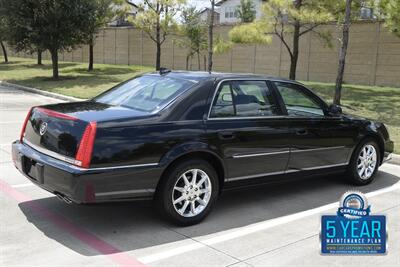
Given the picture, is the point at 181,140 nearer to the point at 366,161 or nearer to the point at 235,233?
the point at 235,233

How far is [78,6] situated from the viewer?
22219 mm

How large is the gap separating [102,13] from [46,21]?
13.1 feet

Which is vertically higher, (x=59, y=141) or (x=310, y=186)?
(x=59, y=141)

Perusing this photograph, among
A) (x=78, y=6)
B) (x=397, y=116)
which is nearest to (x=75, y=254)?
(x=397, y=116)

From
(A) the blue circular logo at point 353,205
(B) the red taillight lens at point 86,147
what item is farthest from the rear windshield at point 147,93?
(A) the blue circular logo at point 353,205

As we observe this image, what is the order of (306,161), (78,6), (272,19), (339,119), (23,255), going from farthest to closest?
(78,6) < (272,19) < (339,119) < (306,161) < (23,255)

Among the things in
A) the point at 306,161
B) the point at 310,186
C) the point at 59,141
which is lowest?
the point at 310,186

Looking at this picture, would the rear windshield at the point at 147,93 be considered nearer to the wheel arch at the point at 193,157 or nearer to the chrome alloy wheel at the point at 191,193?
the wheel arch at the point at 193,157

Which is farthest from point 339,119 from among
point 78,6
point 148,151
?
point 78,6

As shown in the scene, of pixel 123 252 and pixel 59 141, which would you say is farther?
pixel 59 141

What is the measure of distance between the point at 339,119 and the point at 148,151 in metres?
2.87

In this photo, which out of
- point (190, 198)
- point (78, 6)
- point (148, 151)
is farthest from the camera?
point (78, 6)

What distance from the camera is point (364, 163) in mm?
6684

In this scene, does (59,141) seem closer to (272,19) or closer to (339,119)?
(339,119)
